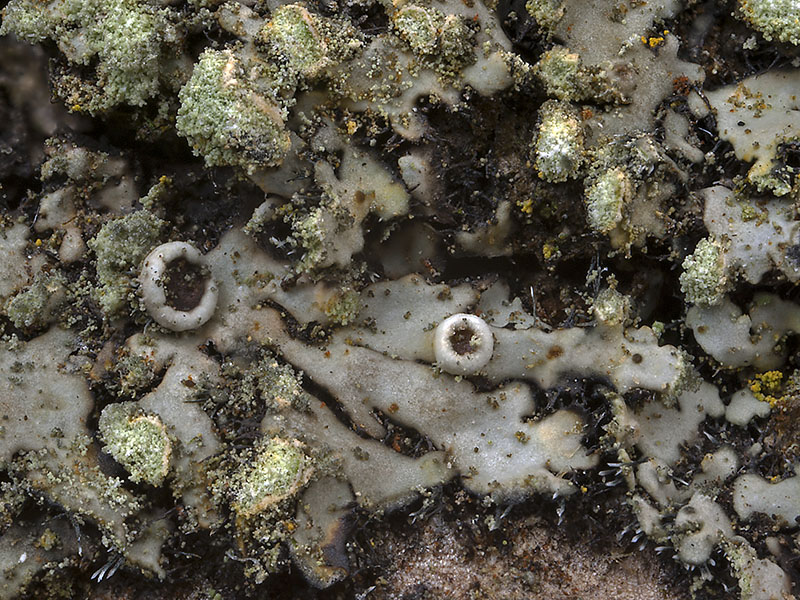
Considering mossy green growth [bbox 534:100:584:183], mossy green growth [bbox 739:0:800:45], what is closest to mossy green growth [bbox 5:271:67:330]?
mossy green growth [bbox 534:100:584:183]

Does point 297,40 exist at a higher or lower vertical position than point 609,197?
higher

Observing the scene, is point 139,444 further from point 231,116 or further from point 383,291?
point 231,116

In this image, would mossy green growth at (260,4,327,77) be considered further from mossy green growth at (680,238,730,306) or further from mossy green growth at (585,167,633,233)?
mossy green growth at (680,238,730,306)

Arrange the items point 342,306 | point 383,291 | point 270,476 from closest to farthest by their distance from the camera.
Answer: point 270,476 → point 342,306 → point 383,291

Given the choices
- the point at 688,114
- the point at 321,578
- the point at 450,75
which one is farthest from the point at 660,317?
the point at 321,578

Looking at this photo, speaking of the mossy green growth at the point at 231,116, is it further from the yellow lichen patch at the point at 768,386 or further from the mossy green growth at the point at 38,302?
the yellow lichen patch at the point at 768,386

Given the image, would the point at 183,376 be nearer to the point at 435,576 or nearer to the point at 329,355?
the point at 329,355

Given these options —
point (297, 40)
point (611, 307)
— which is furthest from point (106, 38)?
point (611, 307)

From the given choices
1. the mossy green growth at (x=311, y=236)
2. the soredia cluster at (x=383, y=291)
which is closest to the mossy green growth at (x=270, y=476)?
the soredia cluster at (x=383, y=291)
